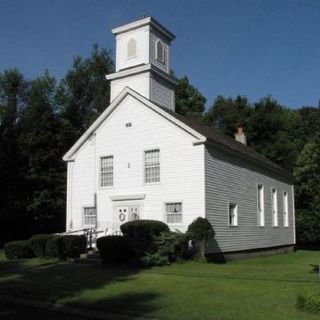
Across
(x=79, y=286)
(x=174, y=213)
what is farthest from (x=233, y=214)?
(x=79, y=286)

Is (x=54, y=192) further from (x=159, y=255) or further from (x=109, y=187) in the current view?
(x=159, y=255)

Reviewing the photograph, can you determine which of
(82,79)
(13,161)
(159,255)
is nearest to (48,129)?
(13,161)

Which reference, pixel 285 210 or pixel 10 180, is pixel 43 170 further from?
pixel 285 210

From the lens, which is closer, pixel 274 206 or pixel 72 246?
pixel 72 246

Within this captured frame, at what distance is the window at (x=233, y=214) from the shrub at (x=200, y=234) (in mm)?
4591

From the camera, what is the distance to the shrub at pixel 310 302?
1134 centimetres

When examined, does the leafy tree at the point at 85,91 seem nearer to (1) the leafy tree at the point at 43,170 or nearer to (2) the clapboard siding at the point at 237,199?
(1) the leafy tree at the point at 43,170

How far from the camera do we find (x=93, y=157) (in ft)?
102

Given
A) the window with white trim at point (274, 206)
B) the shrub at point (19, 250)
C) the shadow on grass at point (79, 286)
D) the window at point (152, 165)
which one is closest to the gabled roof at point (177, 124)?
the window at point (152, 165)

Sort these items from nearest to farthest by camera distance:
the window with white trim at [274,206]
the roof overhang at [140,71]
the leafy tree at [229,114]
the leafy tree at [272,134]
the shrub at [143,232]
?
the shrub at [143,232]
the roof overhang at [140,71]
the window with white trim at [274,206]
the leafy tree at [272,134]
the leafy tree at [229,114]

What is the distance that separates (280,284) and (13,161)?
106 ft

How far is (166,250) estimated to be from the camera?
75.4 ft

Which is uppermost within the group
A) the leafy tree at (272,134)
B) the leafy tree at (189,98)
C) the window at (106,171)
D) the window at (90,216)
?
the leafy tree at (189,98)

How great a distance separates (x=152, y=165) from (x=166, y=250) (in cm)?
674
